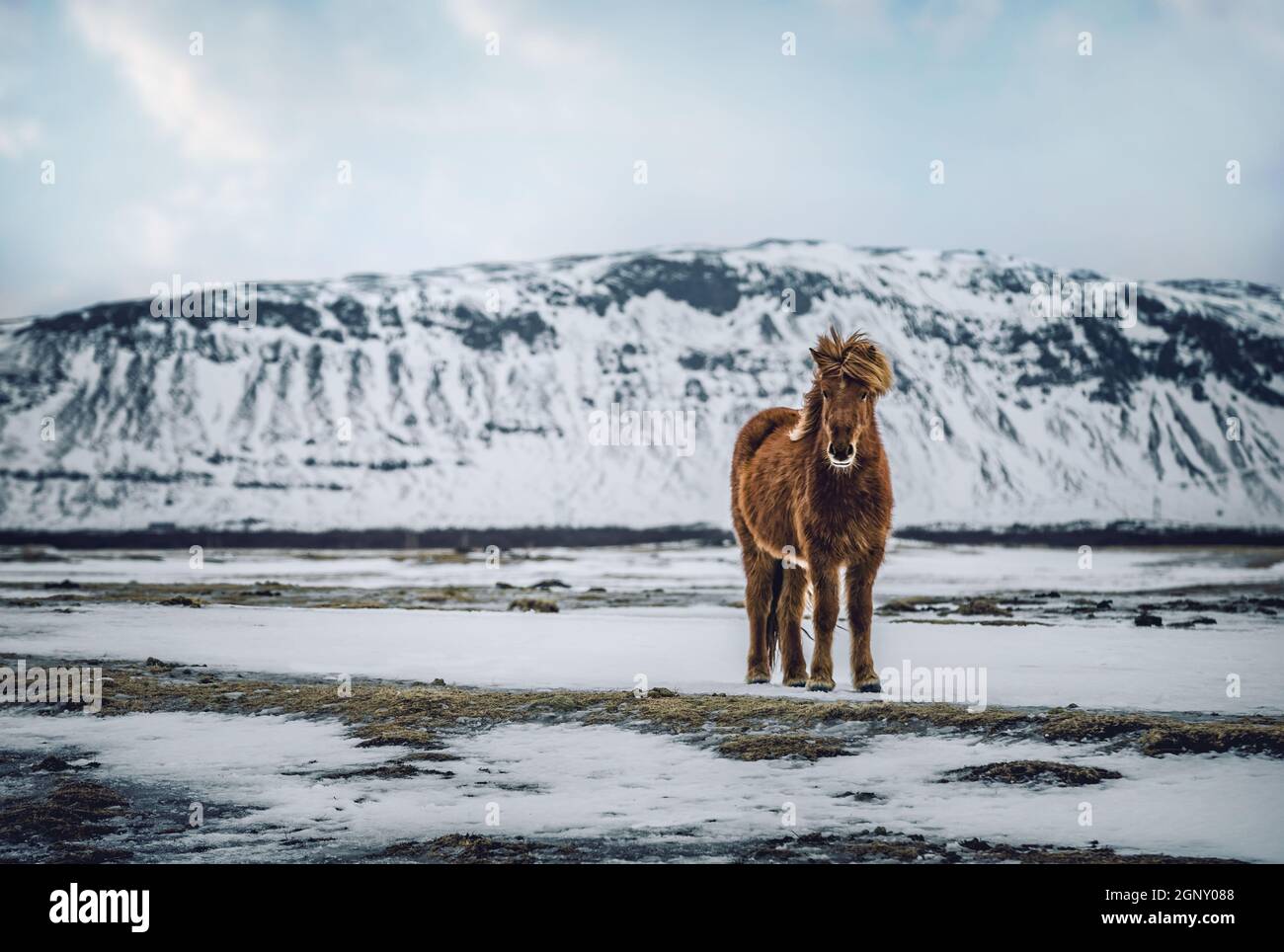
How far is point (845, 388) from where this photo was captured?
12586 millimetres

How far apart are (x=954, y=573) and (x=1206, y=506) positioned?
459 feet

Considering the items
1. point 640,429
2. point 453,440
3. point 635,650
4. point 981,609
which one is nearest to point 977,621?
point 981,609

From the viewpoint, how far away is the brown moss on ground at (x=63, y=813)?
806cm

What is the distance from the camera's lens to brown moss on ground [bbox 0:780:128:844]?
8.06m

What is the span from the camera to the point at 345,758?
10.7 meters

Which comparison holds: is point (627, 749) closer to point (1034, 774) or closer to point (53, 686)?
point (1034, 774)

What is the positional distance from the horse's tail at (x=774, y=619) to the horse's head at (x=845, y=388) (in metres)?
2.29

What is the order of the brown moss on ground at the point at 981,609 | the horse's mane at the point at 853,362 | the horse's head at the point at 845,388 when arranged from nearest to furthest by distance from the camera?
the horse's head at the point at 845,388, the horse's mane at the point at 853,362, the brown moss on ground at the point at 981,609

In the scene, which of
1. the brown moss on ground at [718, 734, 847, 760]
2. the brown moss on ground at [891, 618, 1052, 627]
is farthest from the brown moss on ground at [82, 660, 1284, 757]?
the brown moss on ground at [891, 618, 1052, 627]

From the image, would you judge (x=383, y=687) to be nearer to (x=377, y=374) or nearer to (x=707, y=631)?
(x=707, y=631)

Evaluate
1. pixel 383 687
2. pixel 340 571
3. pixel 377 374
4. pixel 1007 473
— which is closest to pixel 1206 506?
pixel 1007 473

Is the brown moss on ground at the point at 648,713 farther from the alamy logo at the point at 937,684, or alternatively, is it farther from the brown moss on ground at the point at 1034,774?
the brown moss on ground at the point at 1034,774

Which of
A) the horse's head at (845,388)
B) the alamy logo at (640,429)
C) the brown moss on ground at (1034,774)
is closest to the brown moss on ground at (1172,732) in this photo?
the brown moss on ground at (1034,774)
